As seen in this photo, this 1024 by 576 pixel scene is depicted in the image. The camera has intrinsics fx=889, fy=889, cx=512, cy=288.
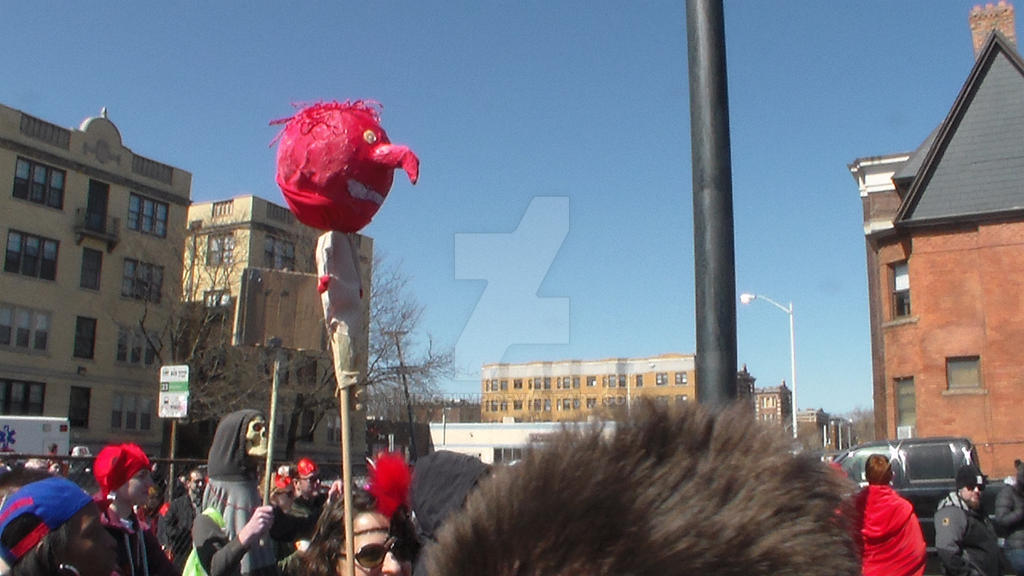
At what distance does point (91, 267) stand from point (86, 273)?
1.13 feet

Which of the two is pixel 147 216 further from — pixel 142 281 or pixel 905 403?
pixel 905 403

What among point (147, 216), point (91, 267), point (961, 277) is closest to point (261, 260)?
point (147, 216)

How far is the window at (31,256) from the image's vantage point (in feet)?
114

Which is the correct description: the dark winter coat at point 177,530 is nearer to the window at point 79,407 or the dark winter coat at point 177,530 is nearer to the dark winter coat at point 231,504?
the dark winter coat at point 231,504

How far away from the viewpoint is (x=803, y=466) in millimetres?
991

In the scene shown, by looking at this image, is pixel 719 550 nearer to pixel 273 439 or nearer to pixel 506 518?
pixel 506 518

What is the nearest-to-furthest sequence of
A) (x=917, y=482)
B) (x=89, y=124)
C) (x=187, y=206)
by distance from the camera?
1. (x=917, y=482)
2. (x=89, y=124)
3. (x=187, y=206)

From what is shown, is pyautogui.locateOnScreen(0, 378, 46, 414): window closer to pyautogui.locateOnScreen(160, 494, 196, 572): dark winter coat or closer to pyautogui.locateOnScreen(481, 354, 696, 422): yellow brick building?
pyautogui.locateOnScreen(160, 494, 196, 572): dark winter coat

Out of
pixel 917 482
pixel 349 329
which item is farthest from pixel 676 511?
pixel 917 482

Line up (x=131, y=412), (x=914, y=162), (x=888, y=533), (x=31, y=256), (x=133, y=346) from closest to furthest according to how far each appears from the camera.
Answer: (x=888, y=533), (x=914, y=162), (x=31, y=256), (x=131, y=412), (x=133, y=346)

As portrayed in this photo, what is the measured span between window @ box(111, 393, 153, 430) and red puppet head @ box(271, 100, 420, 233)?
1548 inches

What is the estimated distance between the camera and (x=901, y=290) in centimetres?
2822

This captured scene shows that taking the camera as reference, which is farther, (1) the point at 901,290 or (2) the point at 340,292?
(1) the point at 901,290

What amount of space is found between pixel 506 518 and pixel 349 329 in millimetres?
2233
